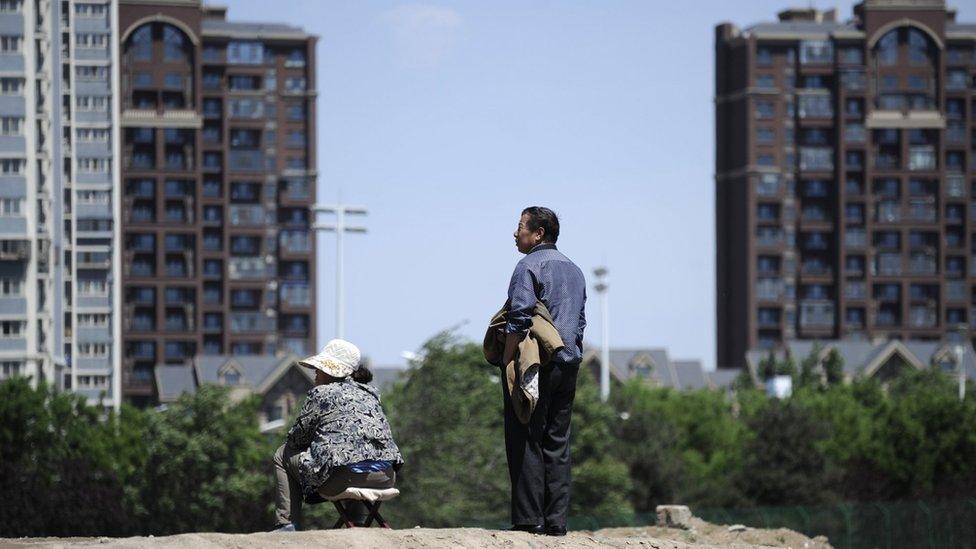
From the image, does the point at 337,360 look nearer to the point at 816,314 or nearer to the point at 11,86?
the point at 11,86

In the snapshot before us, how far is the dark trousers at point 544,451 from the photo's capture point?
1466 cm

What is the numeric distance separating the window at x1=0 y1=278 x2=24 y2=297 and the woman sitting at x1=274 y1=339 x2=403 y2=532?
253 ft

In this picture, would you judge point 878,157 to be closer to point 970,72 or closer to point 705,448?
point 970,72

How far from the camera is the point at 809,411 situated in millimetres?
99875

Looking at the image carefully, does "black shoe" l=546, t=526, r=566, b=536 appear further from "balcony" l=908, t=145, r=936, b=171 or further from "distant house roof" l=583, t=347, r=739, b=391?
"balcony" l=908, t=145, r=936, b=171

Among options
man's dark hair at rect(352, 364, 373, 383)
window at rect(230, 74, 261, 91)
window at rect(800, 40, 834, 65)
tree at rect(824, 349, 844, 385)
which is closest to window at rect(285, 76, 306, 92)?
window at rect(230, 74, 261, 91)

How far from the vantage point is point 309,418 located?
14.2 metres

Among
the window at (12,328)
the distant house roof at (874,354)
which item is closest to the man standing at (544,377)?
the window at (12,328)

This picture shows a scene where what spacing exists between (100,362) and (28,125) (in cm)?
4431

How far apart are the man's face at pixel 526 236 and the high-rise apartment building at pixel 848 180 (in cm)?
16000

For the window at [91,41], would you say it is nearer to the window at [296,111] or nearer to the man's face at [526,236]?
the window at [296,111]

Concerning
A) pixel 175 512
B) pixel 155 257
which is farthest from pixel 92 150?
pixel 175 512

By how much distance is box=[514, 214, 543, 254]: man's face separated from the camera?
15.0 meters

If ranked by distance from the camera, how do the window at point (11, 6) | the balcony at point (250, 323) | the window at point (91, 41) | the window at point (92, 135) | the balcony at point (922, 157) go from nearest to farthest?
the window at point (11, 6)
the window at point (91, 41)
the window at point (92, 135)
the balcony at point (250, 323)
the balcony at point (922, 157)
